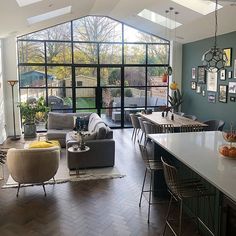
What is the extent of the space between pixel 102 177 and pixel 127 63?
19.8 feet

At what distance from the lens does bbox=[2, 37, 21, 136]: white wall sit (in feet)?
30.4

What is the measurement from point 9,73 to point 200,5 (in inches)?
247

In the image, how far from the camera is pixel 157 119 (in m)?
7.71

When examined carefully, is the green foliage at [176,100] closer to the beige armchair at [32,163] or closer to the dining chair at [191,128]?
the dining chair at [191,128]

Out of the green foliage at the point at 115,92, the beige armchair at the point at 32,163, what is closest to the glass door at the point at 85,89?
the green foliage at the point at 115,92

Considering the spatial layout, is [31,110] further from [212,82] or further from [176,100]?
[212,82]

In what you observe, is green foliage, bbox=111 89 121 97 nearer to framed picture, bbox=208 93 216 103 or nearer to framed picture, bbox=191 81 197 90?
framed picture, bbox=191 81 197 90

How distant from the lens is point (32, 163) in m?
4.83

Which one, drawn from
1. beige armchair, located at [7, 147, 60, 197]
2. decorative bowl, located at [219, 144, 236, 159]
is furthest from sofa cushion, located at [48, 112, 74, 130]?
decorative bowl, located at [219, 144, 236, 159]

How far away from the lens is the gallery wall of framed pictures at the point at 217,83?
7.85 meters

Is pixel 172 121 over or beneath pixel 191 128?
over

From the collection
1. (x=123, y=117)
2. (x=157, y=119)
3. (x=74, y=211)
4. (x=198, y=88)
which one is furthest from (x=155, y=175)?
(x=123, y=117)

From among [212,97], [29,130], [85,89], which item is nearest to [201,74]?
[212,97]

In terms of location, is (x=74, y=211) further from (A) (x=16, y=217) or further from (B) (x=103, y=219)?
(A) (x=16, y=217)
